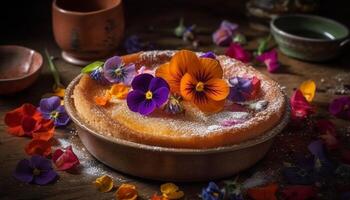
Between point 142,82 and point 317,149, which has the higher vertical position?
point 142,82

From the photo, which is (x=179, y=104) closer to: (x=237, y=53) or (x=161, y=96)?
(x=161, y=96)

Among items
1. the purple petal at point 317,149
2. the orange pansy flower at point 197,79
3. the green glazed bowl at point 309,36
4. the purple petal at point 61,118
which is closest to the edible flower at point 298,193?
the purple petal at point 317,149

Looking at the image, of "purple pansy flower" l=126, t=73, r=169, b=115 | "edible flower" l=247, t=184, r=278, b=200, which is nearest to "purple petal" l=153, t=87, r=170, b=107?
"purple pansy flower" l=126, t=73, r=169, b=115

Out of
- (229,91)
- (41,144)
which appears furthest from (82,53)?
(229,91)

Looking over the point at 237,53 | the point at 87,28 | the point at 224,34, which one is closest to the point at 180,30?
the point at 224,34

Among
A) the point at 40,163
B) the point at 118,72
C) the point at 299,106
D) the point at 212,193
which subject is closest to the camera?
the point at 212,193

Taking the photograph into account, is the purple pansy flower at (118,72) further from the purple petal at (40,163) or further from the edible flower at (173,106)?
the purple petal at (40,163)

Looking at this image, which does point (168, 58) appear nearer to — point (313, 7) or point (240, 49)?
point (240, 49)

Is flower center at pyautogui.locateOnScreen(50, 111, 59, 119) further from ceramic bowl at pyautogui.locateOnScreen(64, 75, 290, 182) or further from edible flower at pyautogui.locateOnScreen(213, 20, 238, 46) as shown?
edible flower at pyautogui.locateOnScreen(213, 20, 238, 46)
